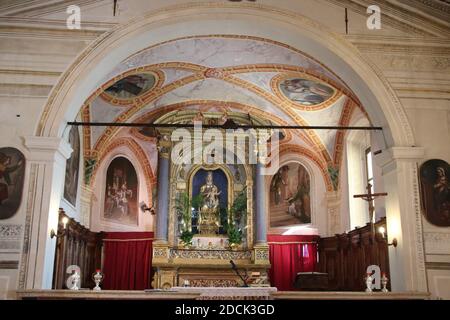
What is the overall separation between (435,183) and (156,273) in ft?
24.7

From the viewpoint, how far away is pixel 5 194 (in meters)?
7.45

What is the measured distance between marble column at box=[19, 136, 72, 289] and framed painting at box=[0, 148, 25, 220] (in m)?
0.12

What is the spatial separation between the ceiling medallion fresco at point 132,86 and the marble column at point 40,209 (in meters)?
3.97

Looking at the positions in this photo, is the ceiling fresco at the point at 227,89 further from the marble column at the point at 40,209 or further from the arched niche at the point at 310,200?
the marble column at the point at 40,209

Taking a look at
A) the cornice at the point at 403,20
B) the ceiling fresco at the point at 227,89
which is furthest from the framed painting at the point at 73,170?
the cornice at the point at 403,20

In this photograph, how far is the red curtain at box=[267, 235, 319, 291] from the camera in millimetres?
13977

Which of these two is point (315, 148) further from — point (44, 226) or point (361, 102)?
point (44, 226)

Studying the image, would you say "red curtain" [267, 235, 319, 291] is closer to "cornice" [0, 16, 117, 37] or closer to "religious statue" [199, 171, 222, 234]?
"religious statue" [199, 171, 222, 234]

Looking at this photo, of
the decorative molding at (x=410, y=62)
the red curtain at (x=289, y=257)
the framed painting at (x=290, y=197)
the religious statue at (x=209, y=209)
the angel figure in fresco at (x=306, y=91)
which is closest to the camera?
the decorative molding at (x=410, y=62)

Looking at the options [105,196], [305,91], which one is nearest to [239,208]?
[105,196]

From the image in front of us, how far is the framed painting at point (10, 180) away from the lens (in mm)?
7406

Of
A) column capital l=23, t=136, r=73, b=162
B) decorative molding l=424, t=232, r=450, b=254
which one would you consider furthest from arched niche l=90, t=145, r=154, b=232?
decorative molding l=424, t=232, r=450, b=254

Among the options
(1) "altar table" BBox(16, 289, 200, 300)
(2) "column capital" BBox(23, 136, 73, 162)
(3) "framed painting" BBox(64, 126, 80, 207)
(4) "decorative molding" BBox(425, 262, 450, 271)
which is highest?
(3) "framed painting" BBox(64, 126, 80, 207)
